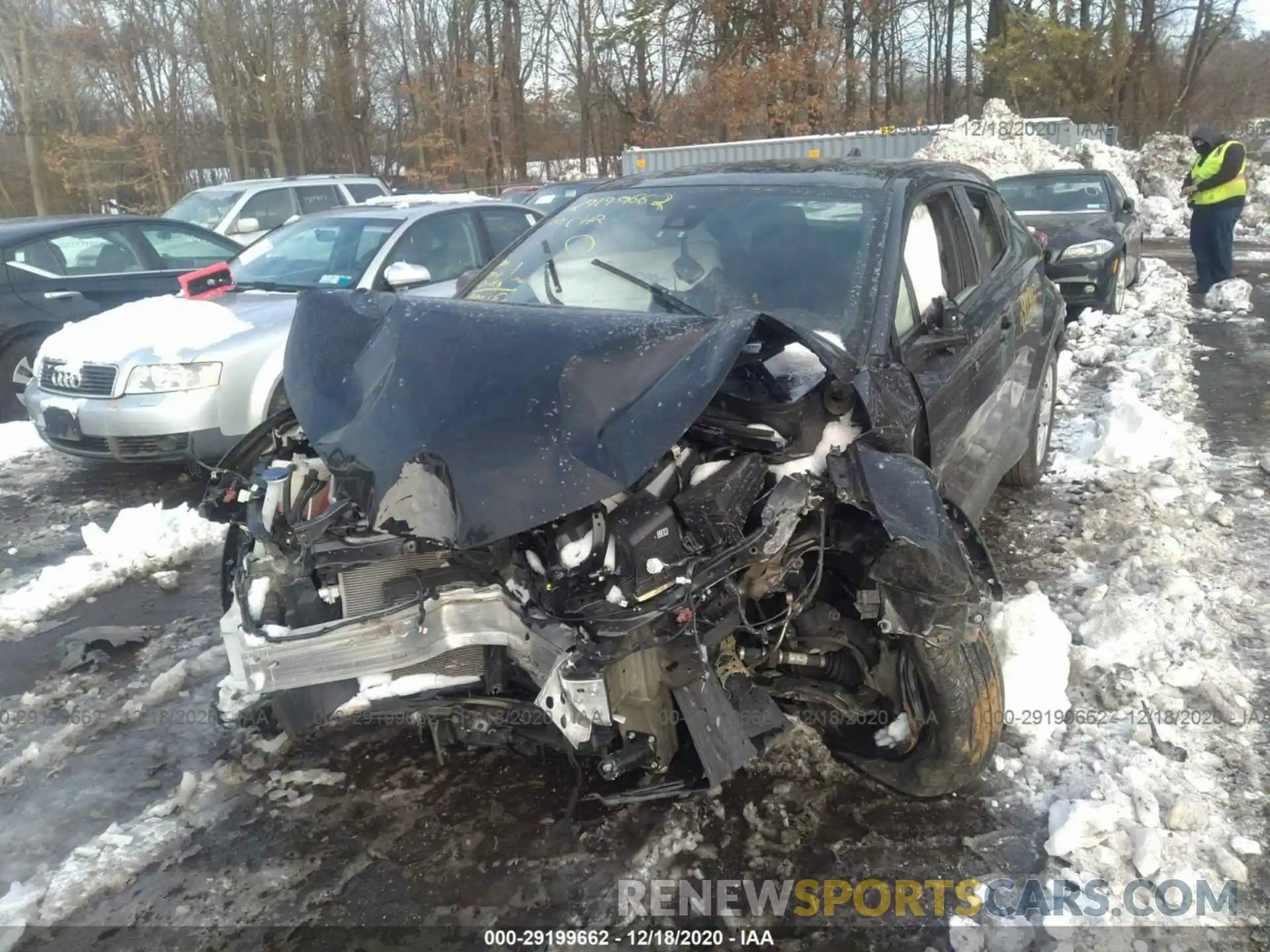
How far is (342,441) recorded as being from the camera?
282cm

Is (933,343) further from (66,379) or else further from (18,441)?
(18,441)

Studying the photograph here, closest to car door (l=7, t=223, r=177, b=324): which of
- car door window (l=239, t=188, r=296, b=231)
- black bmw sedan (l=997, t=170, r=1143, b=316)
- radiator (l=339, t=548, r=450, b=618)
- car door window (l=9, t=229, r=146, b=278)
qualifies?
car door window (l=9, t=229, r=146, b=278)

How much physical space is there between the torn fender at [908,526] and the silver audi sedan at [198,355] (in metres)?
3.43

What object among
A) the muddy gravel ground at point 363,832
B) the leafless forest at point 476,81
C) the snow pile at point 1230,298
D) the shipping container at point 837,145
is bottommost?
the muddy gravel ground at point 363,832

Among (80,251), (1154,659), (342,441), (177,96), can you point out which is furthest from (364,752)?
(177,96)

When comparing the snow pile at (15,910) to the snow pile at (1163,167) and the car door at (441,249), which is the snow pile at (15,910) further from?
the snow pile at (1163,167)

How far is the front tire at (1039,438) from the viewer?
5324mm

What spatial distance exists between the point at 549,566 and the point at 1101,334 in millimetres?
8296

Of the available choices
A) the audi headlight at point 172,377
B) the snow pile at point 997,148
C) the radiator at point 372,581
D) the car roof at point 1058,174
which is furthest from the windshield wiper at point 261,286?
the snow pile at point 997,148

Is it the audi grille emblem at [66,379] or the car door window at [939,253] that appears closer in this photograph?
the car door window at [939,253]

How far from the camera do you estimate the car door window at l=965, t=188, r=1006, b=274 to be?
4.59m

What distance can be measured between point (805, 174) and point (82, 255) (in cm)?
653

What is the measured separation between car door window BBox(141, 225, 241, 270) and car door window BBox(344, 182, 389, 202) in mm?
4825

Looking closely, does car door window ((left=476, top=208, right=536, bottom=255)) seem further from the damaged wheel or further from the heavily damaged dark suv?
the damaged wheel
